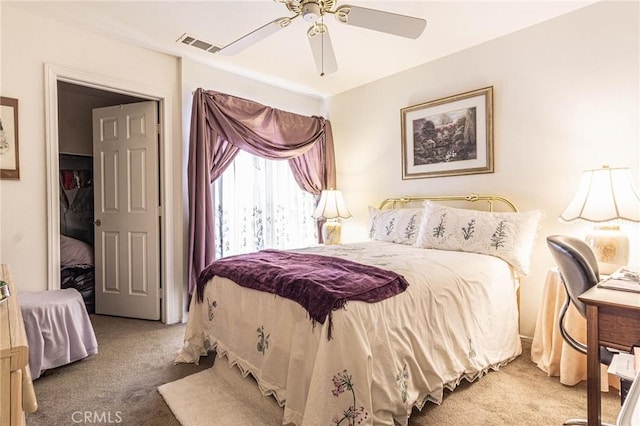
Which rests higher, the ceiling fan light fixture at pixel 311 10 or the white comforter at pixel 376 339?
the ceiling fan light fixture at pixel 311 10

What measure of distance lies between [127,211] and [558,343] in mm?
3862

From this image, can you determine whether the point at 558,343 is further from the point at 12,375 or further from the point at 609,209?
the point at 12,375

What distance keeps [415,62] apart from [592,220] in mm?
2217

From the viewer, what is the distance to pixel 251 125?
12.1 ft

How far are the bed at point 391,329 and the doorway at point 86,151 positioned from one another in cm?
100

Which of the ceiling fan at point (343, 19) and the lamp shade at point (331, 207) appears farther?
the lamp shade at point (331, 207)

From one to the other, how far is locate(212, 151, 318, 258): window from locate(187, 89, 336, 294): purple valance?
0.19 metres

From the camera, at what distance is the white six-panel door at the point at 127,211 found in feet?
10.9

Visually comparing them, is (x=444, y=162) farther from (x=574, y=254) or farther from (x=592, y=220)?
(x=574, y=254)

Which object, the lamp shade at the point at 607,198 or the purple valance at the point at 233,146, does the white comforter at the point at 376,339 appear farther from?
the purple valance at the point at 233,146

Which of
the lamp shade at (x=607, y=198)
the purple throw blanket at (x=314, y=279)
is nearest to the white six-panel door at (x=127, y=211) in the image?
the purple throw blanket at (x=314, y=279)

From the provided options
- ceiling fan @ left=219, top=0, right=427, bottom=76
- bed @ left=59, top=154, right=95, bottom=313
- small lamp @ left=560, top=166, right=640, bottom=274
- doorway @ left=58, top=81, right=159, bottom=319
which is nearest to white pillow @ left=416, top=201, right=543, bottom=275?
small lamp @ left=560, top=166, right=640, bottom=274

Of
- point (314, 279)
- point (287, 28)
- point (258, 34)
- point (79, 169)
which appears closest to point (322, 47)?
point (258, 34)

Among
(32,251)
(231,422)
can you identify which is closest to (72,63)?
(32,251)
